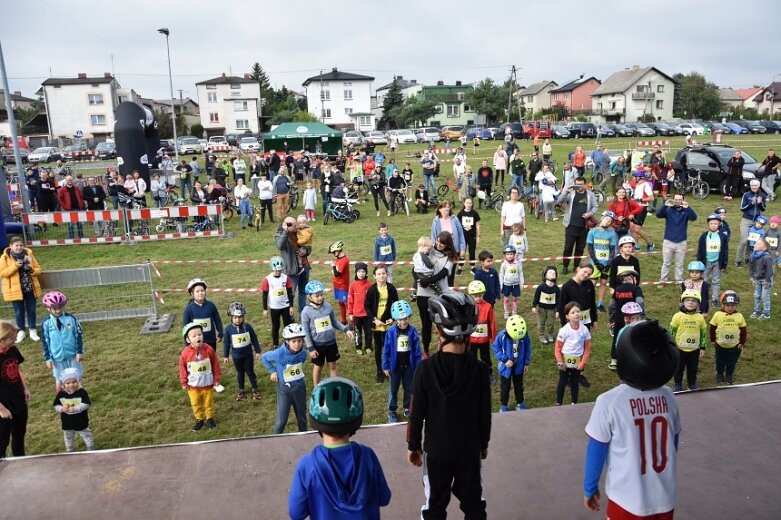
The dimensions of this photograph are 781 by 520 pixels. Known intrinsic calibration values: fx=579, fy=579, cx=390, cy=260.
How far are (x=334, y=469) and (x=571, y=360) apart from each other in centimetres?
474

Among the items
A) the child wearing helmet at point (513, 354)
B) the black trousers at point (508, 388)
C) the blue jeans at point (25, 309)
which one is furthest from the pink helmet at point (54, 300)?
the black trousers at point (508, 388)

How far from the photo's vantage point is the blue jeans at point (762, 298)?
10.0m

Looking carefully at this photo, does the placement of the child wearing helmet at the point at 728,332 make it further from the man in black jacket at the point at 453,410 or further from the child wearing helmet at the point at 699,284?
the man in black jacket at the point at 453,410

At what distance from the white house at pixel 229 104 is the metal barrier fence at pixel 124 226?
194ft

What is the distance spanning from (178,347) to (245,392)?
231cm

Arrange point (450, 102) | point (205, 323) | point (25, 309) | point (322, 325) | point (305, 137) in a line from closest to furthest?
1. point (322, 325)
2. point (205, 323)
3. point (25, 309)
4. point (305, 137)
5. point (450, 102)

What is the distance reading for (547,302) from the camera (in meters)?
9.05

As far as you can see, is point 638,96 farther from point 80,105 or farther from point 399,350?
point 399,350

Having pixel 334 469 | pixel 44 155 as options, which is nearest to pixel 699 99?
pixel 44 155

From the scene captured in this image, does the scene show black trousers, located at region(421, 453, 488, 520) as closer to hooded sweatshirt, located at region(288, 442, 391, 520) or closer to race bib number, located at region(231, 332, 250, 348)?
hooded sweatshirt, located at region(288, 442, 391, 520)

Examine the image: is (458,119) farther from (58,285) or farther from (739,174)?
(58,285)

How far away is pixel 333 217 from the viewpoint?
2066 centimetres

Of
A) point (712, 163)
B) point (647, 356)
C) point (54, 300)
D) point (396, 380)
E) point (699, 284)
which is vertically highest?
point (712, 163)

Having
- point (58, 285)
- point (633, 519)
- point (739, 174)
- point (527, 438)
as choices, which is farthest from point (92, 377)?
point (739, 174)
